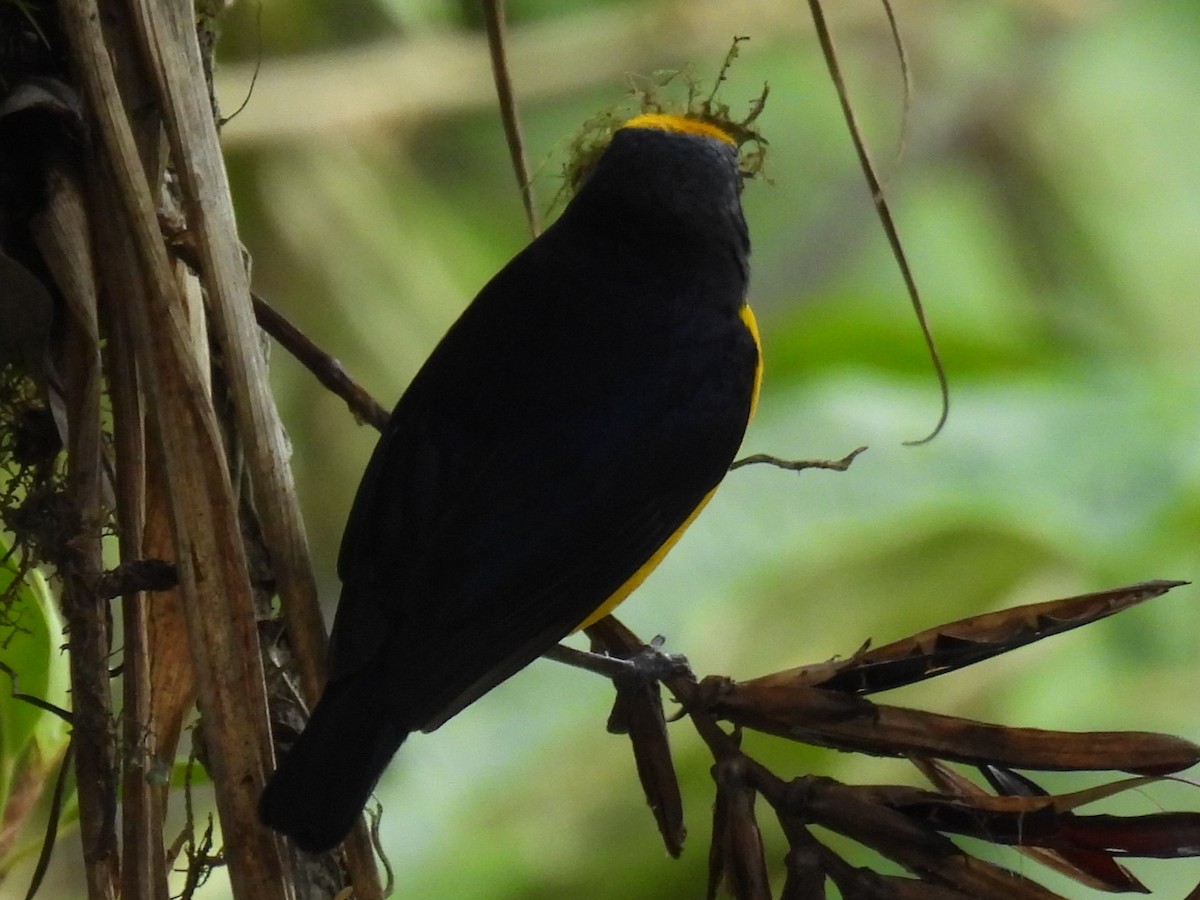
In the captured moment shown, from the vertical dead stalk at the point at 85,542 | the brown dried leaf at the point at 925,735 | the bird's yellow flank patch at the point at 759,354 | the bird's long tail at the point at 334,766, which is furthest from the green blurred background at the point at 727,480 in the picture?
the vertical dead stalk at the point at 85,542

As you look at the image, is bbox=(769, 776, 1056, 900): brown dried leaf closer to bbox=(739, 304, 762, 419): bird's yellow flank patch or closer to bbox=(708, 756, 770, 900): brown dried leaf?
bbox=(708, 756, 770, 900): brown dried leaf

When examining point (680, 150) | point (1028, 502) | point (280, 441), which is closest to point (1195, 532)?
point (1028, 502)

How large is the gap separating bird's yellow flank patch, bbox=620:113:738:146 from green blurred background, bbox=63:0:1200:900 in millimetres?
673

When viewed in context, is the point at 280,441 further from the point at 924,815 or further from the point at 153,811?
the point at 924,815

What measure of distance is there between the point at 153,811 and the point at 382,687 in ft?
0.72

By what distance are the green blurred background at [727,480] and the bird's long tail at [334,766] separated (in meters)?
0.88

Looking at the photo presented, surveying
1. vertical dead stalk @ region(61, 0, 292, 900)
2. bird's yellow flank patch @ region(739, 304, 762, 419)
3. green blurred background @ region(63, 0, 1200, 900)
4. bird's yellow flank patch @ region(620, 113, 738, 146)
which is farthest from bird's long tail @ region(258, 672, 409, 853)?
green blurred background @ region(63, 0, 1200, 900)

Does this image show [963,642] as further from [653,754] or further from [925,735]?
[653,754]

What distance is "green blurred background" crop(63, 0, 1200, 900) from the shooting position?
214 cm

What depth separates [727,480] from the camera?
2412 millimetres

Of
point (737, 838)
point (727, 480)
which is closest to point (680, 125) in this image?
point (737, 838)

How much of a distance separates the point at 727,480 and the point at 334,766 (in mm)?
1500

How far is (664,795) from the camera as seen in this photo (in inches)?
40.2

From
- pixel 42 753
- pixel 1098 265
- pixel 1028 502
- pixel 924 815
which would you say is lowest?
pixel 924 815
